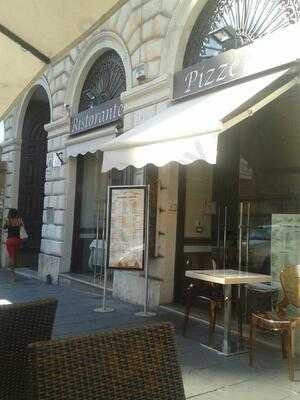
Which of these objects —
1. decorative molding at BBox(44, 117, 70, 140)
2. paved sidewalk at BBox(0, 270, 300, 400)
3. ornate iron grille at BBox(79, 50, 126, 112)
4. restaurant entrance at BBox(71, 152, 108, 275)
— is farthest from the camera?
decorative molding at BBox(44, 117, 70, 140)

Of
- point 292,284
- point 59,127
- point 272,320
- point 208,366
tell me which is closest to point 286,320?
point 272,320

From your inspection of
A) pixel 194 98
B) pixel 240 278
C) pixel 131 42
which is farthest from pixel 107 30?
pixel 240 278

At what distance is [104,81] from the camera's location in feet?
32.3

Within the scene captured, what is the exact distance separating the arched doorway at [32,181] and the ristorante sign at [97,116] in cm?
342

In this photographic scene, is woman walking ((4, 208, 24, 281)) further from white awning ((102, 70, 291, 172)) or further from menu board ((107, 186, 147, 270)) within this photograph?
white awning ((102, 70, 291, 172))

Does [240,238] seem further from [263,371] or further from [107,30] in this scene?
[107,30]

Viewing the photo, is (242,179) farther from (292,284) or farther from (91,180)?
(91,180)

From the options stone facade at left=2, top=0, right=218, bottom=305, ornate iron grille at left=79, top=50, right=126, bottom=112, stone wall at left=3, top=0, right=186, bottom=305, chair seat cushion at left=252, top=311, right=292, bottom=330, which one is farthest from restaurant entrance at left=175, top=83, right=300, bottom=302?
ornate iron grille at left=79, top=50, right=126, bottom=112

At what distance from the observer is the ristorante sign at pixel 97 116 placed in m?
8.79

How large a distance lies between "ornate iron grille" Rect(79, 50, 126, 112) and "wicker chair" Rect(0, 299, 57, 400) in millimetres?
7351

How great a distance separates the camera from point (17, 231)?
1085 cm

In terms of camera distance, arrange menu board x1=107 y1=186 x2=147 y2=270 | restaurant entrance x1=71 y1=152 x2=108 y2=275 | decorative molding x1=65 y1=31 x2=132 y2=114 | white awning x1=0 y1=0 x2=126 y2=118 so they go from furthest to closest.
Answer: restaurant entrance x1=71 y1=152 x2=108 y2=275, decorative molding x1=65 y1=31 x2=132 y2=114, menu board x1=107 y1=186 x2=147 y2=270, white awning x1=0 y1=0 x2=126 y2=118

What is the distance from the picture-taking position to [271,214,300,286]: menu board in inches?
226

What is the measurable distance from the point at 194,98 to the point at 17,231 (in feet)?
20.2
